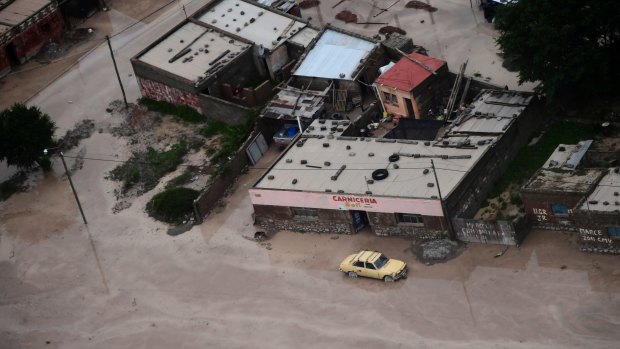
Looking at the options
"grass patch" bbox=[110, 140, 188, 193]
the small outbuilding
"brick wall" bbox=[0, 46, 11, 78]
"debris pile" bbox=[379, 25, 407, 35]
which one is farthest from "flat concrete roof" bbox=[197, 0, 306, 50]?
"brick wall" bbox=[0, 46, 11, 78]

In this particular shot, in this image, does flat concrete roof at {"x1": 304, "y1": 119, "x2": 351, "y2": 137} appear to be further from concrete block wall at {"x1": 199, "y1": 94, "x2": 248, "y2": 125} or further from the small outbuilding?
concrete block wall at {"x1": 199, "y1": 94, "x2": 248, "y2": 125}

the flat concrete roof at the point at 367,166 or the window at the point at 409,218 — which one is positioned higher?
the flat concrete roof at the point at 367,166

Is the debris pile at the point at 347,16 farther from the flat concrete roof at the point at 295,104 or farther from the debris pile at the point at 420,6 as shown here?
the flat concrete roof at the point at 295,104

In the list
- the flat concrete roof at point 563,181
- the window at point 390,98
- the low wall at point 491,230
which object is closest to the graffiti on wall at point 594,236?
the flat concrete roof at point 563,181

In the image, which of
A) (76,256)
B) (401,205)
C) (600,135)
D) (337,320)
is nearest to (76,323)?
(76,256)


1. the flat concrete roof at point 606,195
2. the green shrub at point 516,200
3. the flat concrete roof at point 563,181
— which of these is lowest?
the green shrub at point 516,200

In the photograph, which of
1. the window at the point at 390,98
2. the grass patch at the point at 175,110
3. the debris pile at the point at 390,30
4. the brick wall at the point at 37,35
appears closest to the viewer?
the window at the point at 390,98
